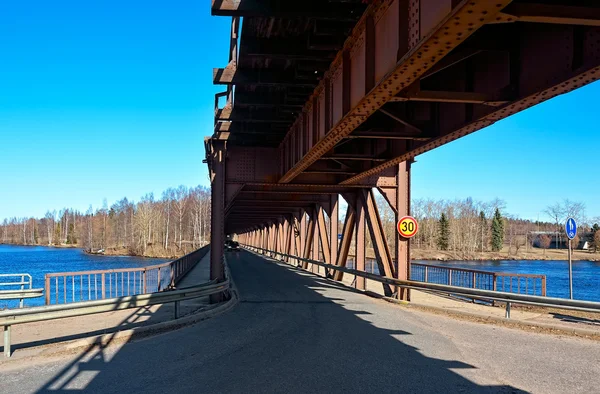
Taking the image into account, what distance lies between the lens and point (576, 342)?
30.9 feet

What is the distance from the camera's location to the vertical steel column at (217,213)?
16188 mm

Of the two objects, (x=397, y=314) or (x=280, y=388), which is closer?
(x=280, y=388)

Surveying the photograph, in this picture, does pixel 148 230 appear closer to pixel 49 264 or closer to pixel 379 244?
pixel 49 264

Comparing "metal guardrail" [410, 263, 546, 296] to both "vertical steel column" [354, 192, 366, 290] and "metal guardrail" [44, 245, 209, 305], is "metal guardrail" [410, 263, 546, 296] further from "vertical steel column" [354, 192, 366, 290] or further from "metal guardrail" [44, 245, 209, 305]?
"metal guardrail" [44, 245, 209, 305]

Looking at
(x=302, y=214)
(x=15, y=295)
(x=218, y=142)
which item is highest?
(x=218, y=142)

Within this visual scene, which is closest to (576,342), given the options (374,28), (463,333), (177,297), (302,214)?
(463,333)

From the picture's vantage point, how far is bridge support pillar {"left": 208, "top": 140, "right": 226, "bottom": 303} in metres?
16.2

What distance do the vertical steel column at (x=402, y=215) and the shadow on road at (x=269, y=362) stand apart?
4.74 meters

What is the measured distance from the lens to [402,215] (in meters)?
16.6

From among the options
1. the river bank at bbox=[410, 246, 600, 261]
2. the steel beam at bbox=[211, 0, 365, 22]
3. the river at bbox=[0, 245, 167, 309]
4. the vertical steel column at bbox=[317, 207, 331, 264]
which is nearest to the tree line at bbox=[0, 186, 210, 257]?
the river at bbox=[0, 245, 167, 309]

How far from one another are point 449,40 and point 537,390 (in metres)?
4.27

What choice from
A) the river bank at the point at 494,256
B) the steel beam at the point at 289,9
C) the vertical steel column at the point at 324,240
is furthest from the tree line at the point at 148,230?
the steel beam at the point at 289,9

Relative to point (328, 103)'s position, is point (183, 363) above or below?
below

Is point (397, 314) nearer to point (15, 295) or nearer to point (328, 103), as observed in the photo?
point (328, 103)
